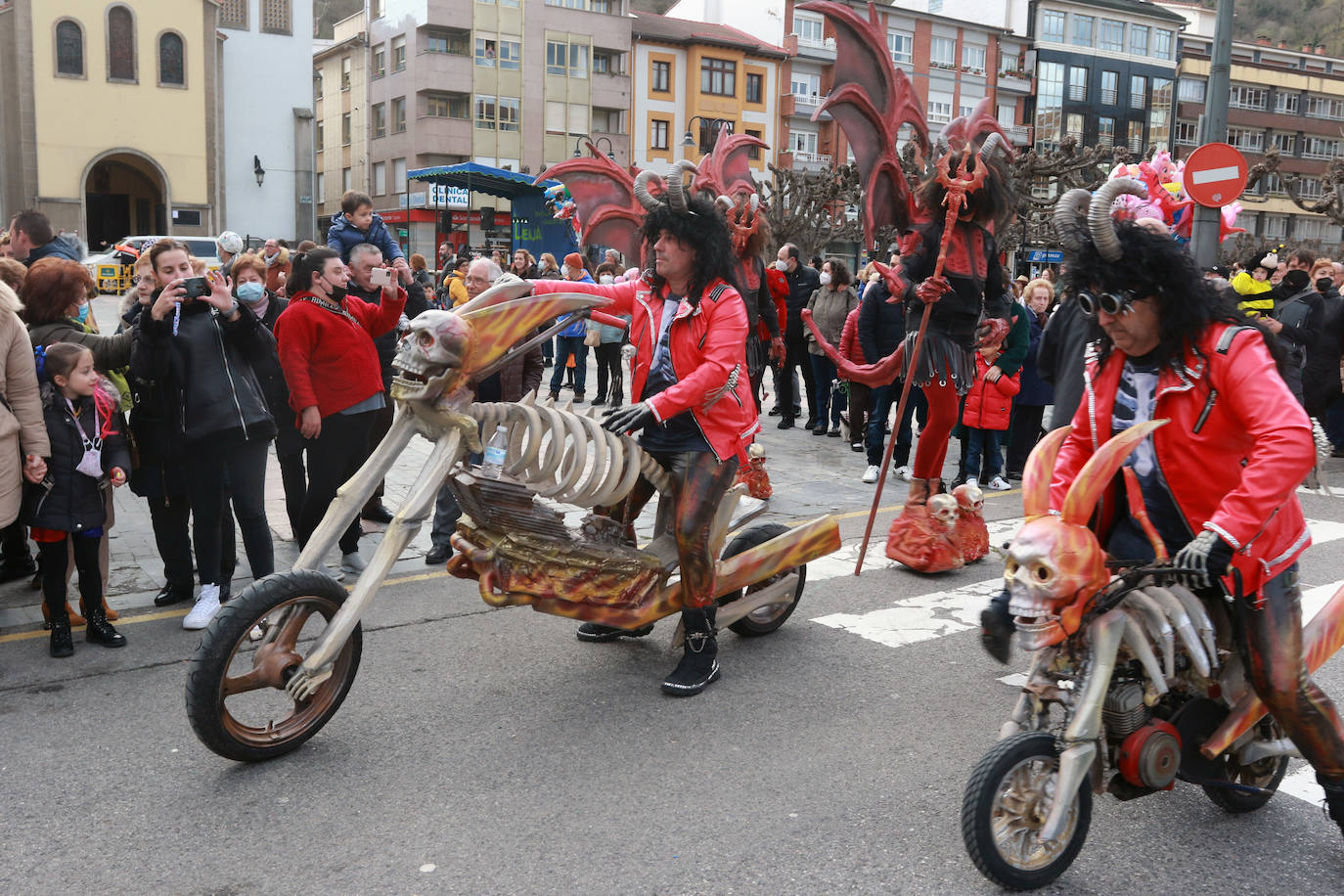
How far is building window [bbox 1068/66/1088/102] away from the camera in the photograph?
6291 centimetres

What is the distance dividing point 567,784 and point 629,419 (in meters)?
1.37

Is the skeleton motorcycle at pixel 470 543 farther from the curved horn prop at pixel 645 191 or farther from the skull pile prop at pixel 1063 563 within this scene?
the skull pile prop at pixel 1063 563

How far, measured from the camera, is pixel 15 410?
509cm

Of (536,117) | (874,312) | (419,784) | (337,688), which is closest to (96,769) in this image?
(337,688)

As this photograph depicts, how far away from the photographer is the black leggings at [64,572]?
206 inches

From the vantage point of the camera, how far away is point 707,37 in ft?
167

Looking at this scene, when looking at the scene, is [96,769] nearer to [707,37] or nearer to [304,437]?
[304,437]

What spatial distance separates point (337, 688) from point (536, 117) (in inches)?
1889

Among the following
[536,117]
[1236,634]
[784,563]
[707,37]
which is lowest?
[784,563]

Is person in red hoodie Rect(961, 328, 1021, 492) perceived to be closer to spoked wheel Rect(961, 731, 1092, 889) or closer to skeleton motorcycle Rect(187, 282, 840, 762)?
skeleton motorcycle Rect(187, 282, 840, 762)

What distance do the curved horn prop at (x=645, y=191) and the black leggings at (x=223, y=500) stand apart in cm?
236

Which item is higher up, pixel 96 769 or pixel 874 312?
pixel 874 312

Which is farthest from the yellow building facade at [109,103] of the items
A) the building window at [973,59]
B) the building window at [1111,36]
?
the building window at [1111,36]

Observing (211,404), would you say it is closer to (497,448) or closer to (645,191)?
(497,448)
